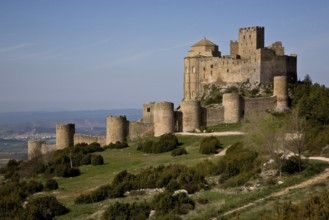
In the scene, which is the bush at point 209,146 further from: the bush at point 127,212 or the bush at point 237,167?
the bush at point 127,212

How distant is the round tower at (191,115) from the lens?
5006cm

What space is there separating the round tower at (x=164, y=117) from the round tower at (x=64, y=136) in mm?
10656

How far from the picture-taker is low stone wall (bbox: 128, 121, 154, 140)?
169 feet

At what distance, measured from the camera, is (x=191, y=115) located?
164 feet

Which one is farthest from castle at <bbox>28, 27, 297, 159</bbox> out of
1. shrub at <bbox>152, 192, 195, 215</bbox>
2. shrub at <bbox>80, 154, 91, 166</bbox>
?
shrub at <bbox>152, 192, 195, 215</bbox>

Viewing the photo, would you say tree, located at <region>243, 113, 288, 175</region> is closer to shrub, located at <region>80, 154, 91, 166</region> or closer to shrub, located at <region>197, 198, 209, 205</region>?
shrub, located at <region>197, 198, 209, 205</region>

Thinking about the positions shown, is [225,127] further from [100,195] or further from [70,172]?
[100,195]

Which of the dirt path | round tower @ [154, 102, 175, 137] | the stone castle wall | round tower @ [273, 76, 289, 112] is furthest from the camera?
the stone castle wall

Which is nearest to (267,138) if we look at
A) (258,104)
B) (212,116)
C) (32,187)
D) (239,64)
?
(32,187)

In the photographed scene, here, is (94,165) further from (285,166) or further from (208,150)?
(285,166)

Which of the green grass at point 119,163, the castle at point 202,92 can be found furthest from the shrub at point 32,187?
the castle at point 202,92

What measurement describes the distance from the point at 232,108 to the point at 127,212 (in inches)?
1090

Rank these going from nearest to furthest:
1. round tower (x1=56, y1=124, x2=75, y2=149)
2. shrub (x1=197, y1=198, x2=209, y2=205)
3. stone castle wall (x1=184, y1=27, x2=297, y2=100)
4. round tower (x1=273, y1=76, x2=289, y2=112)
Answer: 1. shrub (x1=197, y1=198, x2=209, y2=205)
2. round tower (x1=273, y1=76, x2=289, y2=112)
3. stone castle wall (x1=184, y1=27, x2=297, y2=100)
4. round tower (x1=56, y1=124, x2=75, y2=149)

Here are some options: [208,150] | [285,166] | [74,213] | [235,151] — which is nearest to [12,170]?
[208,150]
